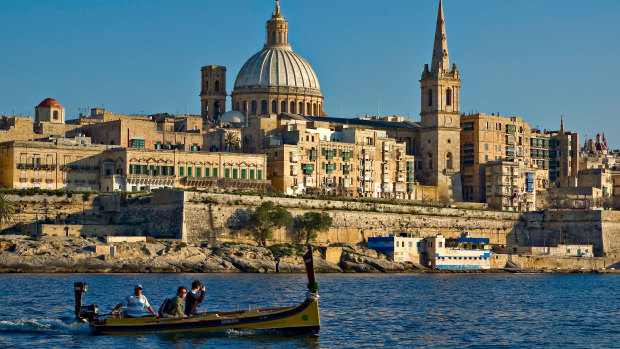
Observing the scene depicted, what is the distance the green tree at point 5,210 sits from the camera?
73.8m

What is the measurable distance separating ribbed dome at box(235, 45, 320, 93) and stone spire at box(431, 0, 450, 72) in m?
12.4

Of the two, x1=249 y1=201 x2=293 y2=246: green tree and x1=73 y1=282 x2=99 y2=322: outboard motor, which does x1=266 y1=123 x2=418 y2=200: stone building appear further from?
x1=73 y1=282 x2=99 y2=322: outboard motor

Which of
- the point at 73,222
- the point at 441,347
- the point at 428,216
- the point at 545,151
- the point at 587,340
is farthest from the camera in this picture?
the point at 545,151

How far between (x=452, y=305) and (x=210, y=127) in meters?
51.0

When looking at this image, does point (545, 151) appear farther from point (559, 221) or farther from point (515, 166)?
point (559, 221)

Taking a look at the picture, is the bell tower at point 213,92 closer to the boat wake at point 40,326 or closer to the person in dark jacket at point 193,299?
the boat wake at point 40,326

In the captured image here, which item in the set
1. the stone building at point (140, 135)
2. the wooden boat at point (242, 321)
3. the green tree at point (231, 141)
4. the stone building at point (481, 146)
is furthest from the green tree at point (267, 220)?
the wooden boat at point (242, 321)

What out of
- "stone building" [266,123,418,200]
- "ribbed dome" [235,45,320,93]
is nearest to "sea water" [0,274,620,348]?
"stone building" [266,123,418,200]

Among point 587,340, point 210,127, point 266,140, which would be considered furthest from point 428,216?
point 587,340

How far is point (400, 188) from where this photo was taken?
98.4 m

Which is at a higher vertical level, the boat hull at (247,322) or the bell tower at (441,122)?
the bell tower at (441,122)

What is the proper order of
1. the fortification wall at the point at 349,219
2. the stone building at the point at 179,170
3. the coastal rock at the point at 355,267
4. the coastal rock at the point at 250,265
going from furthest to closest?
the stone building at the point at 179,170
the fortification wall at the point at 349,219
the coastal rock at the point at 355,267
the coastal rock at the point at 250,265

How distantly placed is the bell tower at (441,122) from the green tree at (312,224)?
872 inches

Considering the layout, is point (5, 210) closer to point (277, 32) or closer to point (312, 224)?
point (312, 224)
